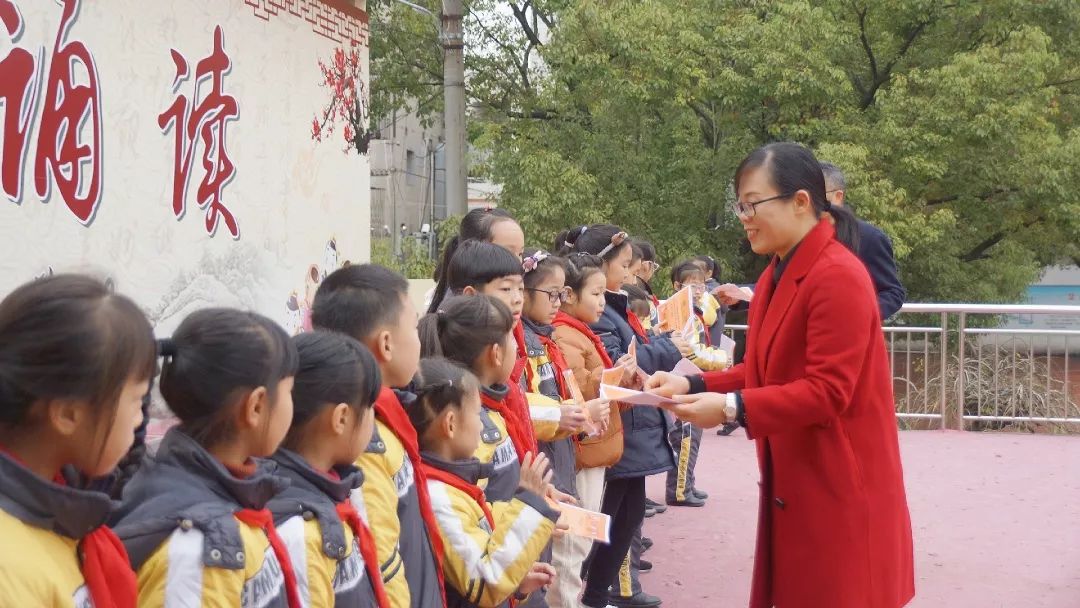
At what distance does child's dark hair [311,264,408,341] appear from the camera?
8.91ft

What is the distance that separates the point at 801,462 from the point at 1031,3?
1463 centimetres

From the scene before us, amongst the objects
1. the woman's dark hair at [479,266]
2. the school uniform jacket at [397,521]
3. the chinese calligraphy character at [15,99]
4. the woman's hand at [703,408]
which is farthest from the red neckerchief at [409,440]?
the chinese calligraphy character at [15,99]

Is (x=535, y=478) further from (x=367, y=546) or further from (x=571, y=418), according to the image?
(x=367, y=546)

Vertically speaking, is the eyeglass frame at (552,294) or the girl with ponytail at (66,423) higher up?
the eyeglass frame at (552,294)

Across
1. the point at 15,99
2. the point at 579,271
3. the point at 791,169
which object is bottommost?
the point at 579,271

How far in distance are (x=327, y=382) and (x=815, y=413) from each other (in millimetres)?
1281

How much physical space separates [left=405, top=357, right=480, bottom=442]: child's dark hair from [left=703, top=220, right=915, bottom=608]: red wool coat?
29.5 inches

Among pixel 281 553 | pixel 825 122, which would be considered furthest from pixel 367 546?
pixel 825 122

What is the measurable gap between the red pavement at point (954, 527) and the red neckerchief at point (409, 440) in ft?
8.94

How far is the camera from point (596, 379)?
455 cm

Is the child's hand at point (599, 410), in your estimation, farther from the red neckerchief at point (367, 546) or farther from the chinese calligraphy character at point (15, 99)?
the chinese calligraphy character at point (15, 99)

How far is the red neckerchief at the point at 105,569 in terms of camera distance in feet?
5.30

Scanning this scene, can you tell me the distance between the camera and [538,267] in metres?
4.24

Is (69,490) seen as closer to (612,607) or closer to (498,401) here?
(498,401)
